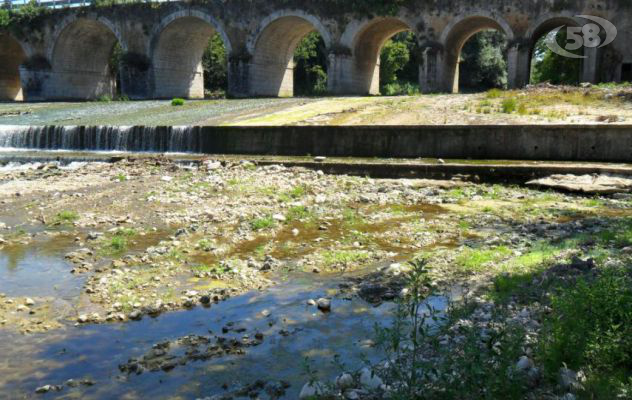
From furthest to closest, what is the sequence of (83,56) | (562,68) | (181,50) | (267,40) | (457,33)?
(83,56), (181,50), (267,40), (562,68), (457,33)

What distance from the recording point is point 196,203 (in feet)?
32.1

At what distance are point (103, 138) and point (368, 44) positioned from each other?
17363mm

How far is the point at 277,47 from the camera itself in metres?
32.5

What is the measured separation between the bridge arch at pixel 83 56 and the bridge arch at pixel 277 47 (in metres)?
8.38

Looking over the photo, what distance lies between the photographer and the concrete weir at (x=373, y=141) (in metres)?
12.4

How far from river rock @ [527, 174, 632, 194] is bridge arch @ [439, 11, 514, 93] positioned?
1660cm

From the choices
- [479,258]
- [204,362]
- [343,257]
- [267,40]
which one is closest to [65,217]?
[343,257]

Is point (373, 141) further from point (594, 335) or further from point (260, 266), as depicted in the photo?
point (594, 335)

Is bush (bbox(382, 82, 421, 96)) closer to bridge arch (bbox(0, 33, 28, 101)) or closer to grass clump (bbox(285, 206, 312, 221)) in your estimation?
bridge arch (bbox(0, 33, 28, 101))

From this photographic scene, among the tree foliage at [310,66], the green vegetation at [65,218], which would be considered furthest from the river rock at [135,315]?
the tree foliage at [310,66]

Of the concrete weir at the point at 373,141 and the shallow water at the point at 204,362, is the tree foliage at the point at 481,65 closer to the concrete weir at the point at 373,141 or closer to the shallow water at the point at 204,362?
the concrete weir at the point at 373,141

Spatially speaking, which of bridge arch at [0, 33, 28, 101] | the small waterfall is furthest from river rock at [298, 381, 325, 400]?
bridge arch at [0, 33, 28, 101]

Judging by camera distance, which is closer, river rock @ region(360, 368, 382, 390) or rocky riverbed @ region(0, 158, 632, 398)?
river rock @ region(360, 368, 382, 390)

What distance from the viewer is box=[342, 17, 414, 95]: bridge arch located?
93.7 ft
